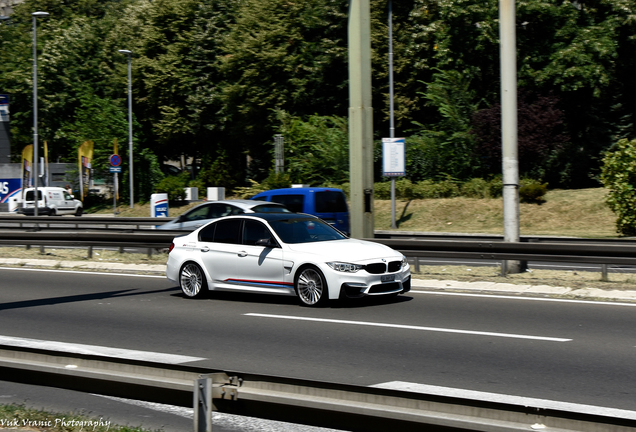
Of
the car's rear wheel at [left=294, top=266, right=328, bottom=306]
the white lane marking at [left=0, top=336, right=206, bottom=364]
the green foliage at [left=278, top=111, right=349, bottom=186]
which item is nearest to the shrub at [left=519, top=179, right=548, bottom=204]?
the green foliage at [left=278, top=111, right=349, bottom=186]

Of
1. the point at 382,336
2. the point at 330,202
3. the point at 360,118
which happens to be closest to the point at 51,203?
the point at 330,202

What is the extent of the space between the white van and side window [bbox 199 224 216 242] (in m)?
35.2

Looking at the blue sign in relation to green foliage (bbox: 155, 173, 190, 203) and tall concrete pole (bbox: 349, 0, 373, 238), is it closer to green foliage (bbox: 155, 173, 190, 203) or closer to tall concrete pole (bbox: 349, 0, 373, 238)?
green foliage (bbox: 155, 173, 190, 203)

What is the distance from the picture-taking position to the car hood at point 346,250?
459 inches

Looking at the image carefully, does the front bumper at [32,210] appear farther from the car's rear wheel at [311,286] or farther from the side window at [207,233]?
the car's rear wheel at [311,286]

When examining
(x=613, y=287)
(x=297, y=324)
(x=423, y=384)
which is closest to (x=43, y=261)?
(x=297, y=324)

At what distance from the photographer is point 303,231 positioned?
12.8 metres

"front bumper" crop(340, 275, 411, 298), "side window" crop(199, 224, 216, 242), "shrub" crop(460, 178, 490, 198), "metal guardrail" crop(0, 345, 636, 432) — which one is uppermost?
"shrub" crop(460, 178, 490, 198)

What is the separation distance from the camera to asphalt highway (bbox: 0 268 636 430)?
7.26m

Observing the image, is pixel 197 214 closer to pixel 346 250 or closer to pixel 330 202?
pixel 330 202

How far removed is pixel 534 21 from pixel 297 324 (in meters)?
31.3

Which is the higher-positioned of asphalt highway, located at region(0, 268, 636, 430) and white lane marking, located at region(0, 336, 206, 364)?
white lane marking, located at region(0, 336, 206, 364)

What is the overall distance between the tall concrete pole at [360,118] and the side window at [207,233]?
12.0 feet

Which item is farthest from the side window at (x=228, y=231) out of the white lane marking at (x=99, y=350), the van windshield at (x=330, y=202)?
the van windshield at (x=330, y=202)
